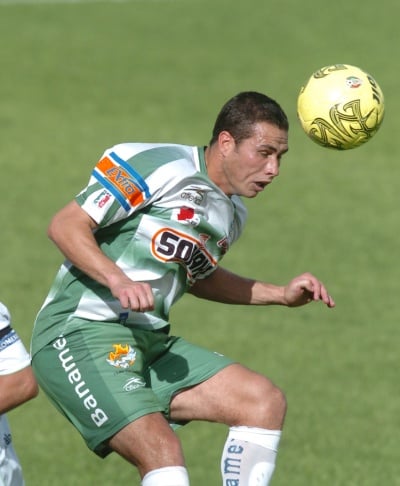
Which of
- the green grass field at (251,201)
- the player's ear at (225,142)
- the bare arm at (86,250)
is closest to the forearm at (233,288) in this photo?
the player's ear at (225,142)

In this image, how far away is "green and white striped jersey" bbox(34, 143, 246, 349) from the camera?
7227 mm

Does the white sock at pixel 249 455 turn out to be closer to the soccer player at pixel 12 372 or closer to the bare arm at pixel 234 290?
the bare arm at pixel 234 290

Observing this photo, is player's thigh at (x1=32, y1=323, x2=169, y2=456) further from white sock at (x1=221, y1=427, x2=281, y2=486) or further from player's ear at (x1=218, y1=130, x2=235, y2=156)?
player's ear at (x1=218, y1=130, x2=235, y2=156)

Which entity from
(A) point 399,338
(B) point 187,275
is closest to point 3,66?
(A) point 399,338

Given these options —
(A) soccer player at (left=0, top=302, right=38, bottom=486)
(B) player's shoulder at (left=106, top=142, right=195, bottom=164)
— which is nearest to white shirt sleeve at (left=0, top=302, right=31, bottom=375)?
(A) soccer player at (left=0, top=302, right=38, bottom=486)

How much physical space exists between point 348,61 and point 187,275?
66.0 ft

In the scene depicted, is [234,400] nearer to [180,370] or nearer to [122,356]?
[180,370]

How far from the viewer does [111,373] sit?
7.29 metres

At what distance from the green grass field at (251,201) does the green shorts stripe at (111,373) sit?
3.17 m

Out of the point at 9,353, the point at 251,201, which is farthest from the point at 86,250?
the point at 251,201

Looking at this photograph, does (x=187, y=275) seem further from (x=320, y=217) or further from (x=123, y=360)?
(x=320, y=217)

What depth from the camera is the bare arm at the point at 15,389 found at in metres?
6.30

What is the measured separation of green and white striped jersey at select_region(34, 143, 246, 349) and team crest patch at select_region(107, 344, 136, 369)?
0.16 meters

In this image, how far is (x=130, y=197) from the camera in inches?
284
